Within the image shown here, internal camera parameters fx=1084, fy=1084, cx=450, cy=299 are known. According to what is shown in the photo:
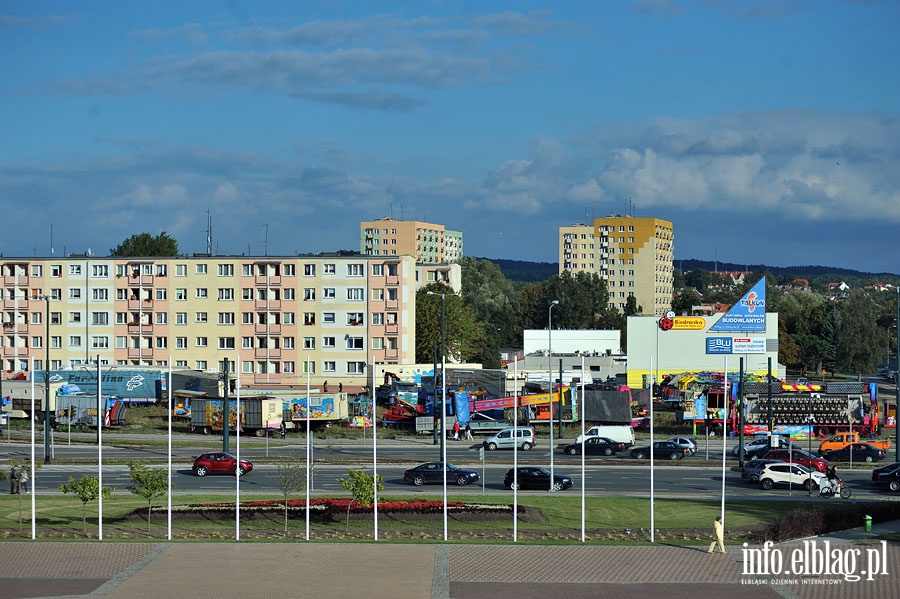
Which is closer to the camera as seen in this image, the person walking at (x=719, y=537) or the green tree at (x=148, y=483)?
the person walking at (x=719, y=537)

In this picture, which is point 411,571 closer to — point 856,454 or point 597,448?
point 597,448

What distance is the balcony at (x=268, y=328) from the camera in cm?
9762

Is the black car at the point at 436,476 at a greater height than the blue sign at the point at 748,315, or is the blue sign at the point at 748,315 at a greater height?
the blue sign at the point at 748,315

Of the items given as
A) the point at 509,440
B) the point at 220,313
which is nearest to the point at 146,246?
the point at 220,313

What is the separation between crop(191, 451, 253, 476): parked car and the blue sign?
2530 inches

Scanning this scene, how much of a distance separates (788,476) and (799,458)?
546 cm

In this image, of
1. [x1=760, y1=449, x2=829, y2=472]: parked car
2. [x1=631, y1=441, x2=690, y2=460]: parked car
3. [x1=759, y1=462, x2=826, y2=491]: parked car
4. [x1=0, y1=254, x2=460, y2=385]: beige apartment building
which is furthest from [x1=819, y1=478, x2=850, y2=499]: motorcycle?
[x1=0, y1=254, x2=460, y2=385]: beige apartment building

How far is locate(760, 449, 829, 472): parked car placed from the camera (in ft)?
173

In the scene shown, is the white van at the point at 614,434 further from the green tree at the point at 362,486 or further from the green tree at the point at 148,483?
the green tree at the point at 148,483

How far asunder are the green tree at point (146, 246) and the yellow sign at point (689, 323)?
81.9 metres

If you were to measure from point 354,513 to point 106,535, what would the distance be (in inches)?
340

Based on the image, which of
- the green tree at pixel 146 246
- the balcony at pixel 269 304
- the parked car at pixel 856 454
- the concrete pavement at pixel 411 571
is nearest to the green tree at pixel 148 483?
the concrete pavement at pixel 411 571

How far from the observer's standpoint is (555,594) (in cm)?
2864

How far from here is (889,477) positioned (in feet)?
165
